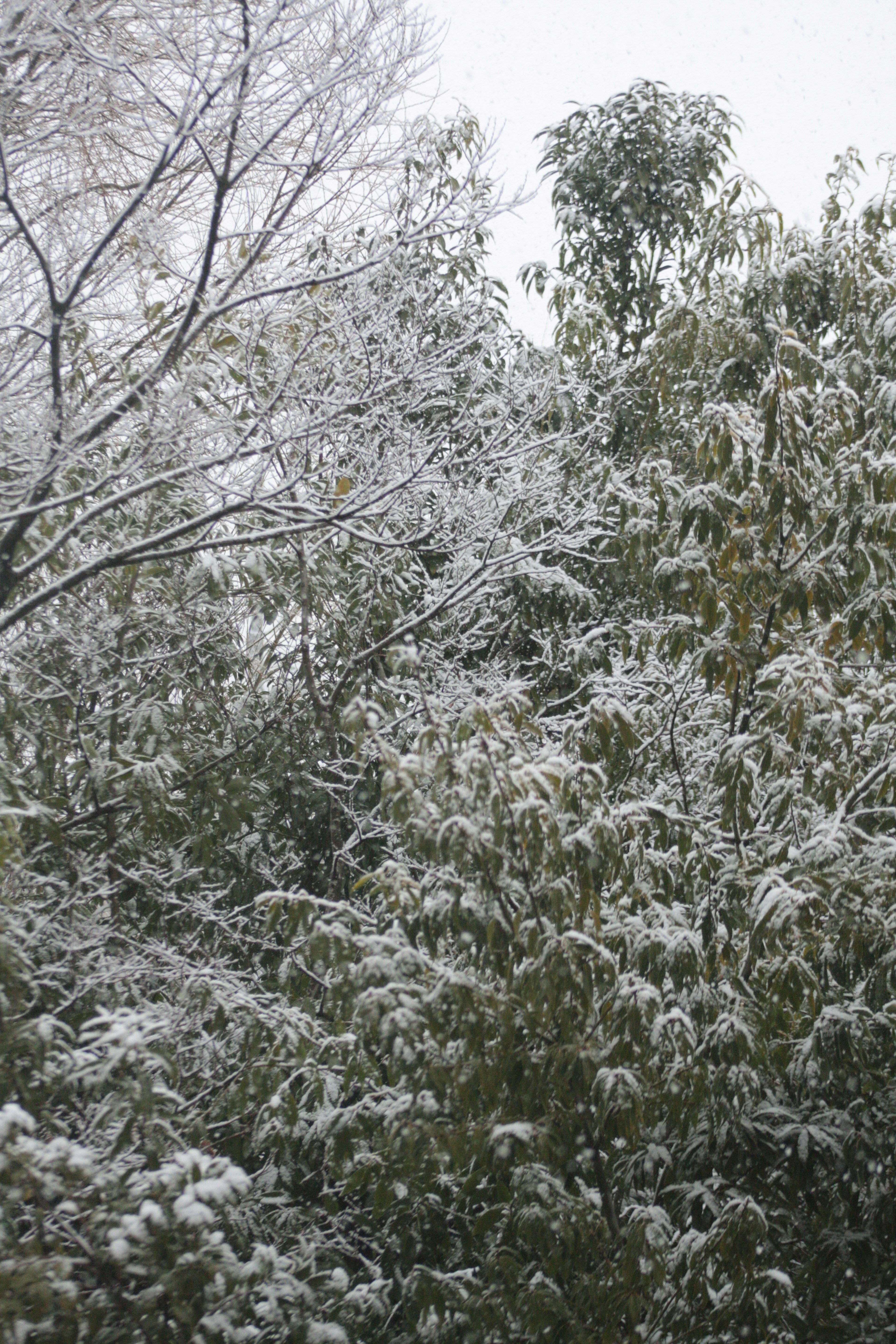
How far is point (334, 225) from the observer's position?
5.48 m

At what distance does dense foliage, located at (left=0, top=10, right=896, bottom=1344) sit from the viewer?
2414 mm

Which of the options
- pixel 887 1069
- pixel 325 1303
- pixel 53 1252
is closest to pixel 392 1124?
pixel 325 1303

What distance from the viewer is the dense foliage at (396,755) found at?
7.92ft

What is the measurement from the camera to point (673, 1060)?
2.77 meters

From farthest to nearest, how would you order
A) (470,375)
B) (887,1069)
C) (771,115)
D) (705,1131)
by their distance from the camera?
(771,115), (470,375), (887,1069), (705,1131)

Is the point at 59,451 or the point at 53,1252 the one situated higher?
the point at 59,451

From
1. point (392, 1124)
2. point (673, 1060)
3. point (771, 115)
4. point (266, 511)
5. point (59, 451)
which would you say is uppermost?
point (771, 115)

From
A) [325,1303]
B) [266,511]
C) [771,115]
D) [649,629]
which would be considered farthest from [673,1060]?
[771,115]

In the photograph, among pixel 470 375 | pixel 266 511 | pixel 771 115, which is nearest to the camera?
pixel 266 511

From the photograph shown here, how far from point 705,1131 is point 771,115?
A: 1261cm

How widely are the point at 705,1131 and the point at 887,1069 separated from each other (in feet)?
2.10

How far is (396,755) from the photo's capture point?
7.97ft

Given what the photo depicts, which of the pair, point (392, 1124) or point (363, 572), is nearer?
point (392, 1124)

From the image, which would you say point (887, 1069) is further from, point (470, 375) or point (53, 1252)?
point (470, 375)
